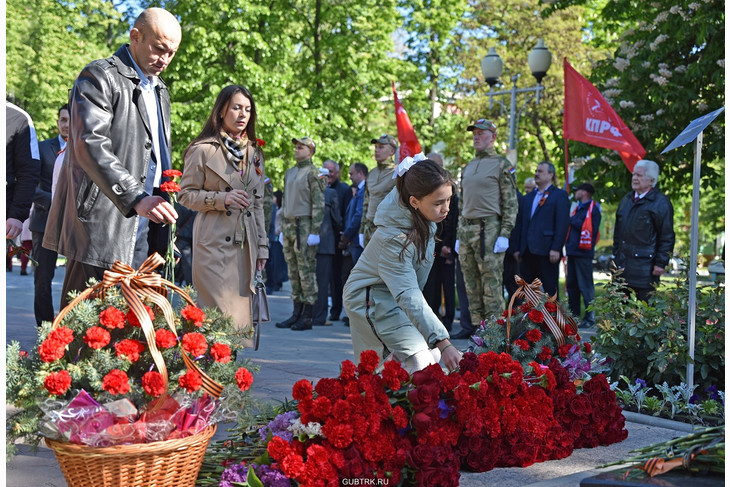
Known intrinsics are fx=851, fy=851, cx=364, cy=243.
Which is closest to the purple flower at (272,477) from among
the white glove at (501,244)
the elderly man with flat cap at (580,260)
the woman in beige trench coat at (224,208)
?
the woman in beige trench coat at (224,208)

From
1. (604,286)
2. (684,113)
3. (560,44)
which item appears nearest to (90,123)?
(604,286)

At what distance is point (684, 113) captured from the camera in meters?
13.3

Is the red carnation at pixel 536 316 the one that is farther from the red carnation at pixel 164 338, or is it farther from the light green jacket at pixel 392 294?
the red carnation at pixel 164 338

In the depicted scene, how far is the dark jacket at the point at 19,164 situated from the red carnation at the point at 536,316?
3827 mm

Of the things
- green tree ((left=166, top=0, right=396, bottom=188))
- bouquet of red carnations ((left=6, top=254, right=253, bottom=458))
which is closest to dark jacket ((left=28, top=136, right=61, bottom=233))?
bouquet of red carnations ((left=6, top=254, right=253, bottom=458))

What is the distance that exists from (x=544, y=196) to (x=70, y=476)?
8.85 m

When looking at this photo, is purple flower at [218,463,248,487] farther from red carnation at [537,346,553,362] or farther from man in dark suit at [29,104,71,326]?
man in dark suit at [29,104,71,326]

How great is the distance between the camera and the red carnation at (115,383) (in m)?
3.09

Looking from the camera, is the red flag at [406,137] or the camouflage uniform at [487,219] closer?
the camouflage uniform at [487,219]

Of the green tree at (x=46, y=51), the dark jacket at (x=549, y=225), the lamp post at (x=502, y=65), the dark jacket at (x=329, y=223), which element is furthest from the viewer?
the green tree at (x=46, y=51)

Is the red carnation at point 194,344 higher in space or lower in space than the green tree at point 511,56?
lower

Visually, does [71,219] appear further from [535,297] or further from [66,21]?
[66,21]

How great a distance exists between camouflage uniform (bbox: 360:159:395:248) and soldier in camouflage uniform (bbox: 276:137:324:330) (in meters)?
0.65

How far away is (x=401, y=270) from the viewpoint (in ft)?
14.5
